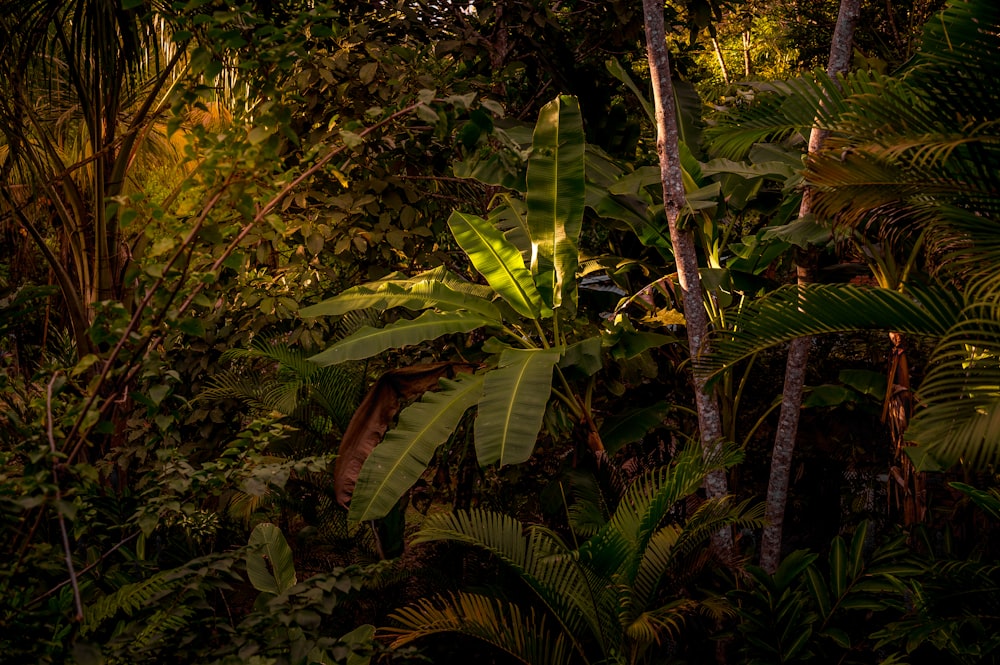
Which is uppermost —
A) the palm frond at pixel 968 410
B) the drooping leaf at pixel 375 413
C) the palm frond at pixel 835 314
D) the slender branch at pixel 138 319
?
the slender branch at pixel 138 319

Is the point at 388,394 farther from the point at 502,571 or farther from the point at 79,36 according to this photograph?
the point at 79,36

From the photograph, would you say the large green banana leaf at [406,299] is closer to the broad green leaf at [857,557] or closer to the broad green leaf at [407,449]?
the broad green leaf at [407,449]

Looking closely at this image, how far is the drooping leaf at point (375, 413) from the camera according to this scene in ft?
12.0

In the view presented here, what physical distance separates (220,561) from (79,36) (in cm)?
325

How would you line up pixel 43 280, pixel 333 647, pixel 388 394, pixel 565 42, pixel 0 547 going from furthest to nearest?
pixel 43 280 < pixel 565 42 < pixel 388 394 < pixel 0 547 < pixel 333 647

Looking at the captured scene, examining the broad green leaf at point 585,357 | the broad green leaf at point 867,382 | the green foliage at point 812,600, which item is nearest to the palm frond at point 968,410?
the green foliage at point 812,600

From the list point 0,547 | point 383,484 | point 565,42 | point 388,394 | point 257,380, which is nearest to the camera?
point 0,547

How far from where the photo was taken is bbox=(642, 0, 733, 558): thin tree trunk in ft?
12.3

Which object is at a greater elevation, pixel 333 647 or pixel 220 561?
pixel 220 561

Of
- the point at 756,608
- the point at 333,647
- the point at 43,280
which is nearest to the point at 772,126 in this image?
the point at 756,608

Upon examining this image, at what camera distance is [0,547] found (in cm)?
206

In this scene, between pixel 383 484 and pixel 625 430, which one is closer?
pixel 383 484

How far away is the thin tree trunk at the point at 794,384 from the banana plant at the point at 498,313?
87 centimetres

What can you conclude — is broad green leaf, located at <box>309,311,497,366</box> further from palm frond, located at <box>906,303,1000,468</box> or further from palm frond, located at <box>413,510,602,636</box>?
palm frond, located at <box>906,303,1000,468</box>
